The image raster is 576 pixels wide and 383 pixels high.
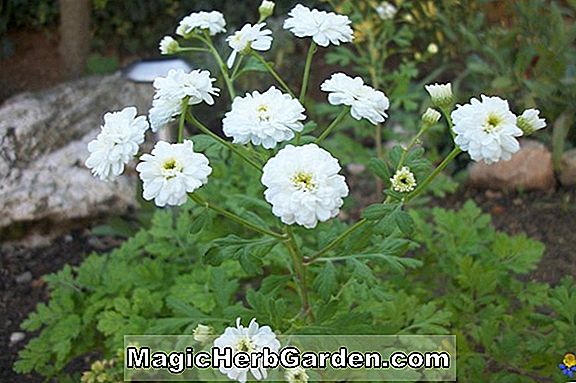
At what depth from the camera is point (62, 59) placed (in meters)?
4.34

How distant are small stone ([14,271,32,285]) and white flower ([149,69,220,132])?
5.28 ft

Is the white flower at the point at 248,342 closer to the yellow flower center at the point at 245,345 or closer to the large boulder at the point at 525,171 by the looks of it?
the yellow flower center at the point at 245,345

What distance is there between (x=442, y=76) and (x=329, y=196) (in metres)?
3.12

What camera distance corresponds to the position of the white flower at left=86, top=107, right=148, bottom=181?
1.39 m

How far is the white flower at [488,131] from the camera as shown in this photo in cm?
132

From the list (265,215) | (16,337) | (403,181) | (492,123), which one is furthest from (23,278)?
(492,123)

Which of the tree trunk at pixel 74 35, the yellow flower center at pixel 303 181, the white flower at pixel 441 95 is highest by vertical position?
the tree trunk at pixel 74 35

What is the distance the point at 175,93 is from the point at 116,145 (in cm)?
14

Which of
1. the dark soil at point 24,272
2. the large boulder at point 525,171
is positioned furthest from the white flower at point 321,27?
the large boulder at point 525,171

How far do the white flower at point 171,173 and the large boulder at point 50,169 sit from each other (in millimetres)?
1838

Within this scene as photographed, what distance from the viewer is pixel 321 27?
1.58 meters

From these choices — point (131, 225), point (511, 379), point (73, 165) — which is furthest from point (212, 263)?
point (73, 165)

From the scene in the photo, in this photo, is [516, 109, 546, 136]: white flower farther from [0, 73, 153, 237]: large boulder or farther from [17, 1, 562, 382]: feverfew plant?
[0, 73, 153, 237]: large boulder

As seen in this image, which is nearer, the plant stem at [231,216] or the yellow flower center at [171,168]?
the yellow flower center at [171,168]
